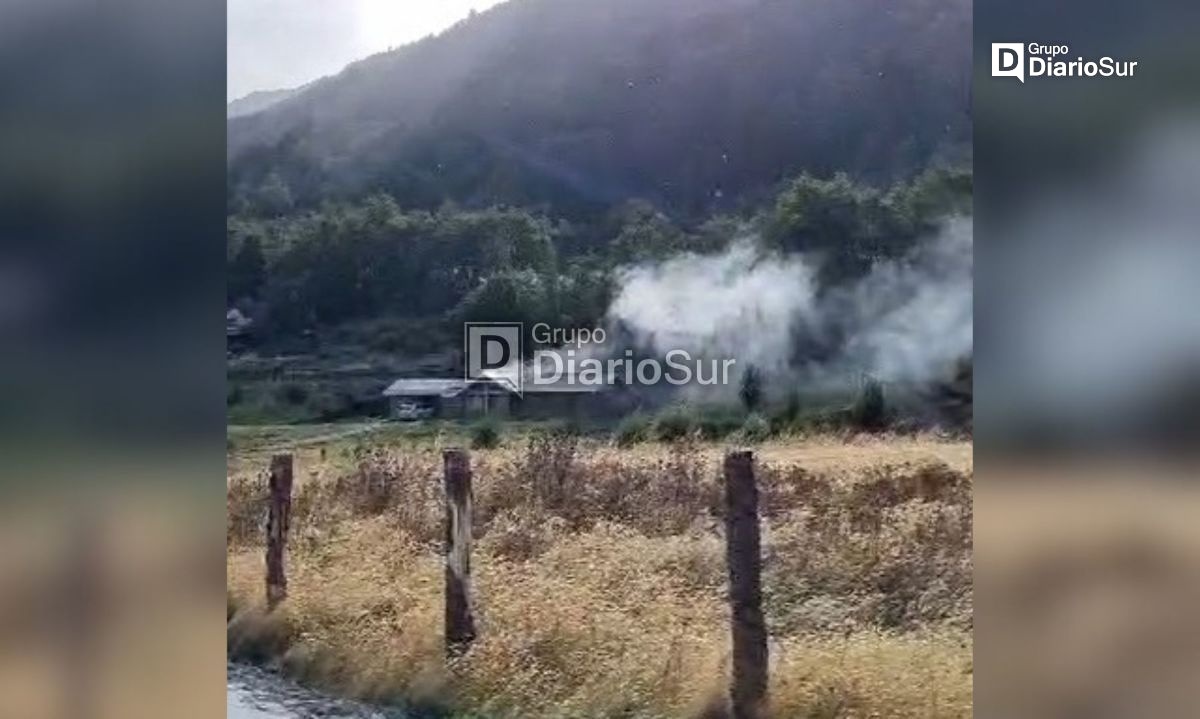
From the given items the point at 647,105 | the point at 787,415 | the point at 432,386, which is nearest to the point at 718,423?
the point at 787,415

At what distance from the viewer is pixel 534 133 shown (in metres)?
4.00

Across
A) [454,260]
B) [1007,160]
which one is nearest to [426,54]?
[454,260]

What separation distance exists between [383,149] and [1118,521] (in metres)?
2.67

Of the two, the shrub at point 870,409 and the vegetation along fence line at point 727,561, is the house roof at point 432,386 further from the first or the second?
the shrub at point 870,409

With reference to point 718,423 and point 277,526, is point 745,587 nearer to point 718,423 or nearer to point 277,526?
point 718,423

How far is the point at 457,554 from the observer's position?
4.01 meters

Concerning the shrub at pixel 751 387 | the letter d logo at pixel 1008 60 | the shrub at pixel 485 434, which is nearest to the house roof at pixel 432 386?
the shrub at pixel 485 434

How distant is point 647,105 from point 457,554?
1.60 metres

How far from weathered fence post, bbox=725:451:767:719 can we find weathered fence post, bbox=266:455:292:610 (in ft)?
4.76

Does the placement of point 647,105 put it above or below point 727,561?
above

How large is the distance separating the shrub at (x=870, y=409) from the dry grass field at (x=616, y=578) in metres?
0.07

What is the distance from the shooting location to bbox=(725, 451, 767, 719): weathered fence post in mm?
3969

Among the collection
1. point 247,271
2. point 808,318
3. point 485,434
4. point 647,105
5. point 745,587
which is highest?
point 647,105

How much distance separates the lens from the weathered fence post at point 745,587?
13.0 feet
